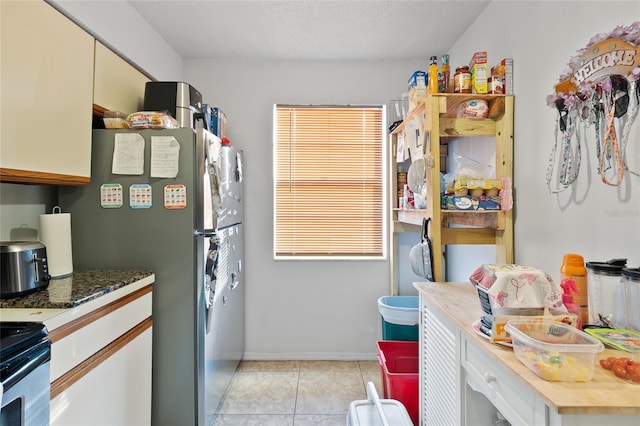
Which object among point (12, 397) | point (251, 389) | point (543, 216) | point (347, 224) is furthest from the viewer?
point (347, 224)

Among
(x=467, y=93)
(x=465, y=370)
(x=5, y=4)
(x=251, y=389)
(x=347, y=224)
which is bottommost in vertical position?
(x=251, y=389)

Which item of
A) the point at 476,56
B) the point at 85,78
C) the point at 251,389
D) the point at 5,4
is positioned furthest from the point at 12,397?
the point at 476,56

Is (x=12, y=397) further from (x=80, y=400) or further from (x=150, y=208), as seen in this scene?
(x=150, y=208)

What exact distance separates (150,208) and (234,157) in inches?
34.4

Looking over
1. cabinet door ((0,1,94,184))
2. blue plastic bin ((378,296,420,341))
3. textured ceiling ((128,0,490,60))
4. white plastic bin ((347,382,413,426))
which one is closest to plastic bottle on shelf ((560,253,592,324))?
white plastic bin ((347,382,413,426))

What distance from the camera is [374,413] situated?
5.25 feet

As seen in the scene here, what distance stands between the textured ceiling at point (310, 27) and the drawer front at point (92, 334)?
1847mm

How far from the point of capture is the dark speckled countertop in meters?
1.14

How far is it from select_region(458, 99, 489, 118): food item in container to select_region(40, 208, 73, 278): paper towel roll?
6.79 feet

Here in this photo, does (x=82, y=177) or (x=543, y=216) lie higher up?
(x=82, y=177)

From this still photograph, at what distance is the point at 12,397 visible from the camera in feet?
2.81

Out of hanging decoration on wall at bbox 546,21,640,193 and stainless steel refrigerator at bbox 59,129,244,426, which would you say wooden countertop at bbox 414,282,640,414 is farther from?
stainless steel refrigerator at bbox 59,129,244,426

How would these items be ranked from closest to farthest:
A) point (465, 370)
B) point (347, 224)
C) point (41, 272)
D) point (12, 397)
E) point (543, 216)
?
1. point (12, 397)
2. point (465, 370)
3. point (41, 272)
4. point (543, 216)
5. point (347, 224)

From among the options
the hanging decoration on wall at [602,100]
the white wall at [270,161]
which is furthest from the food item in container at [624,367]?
the white wall at [270,161]
